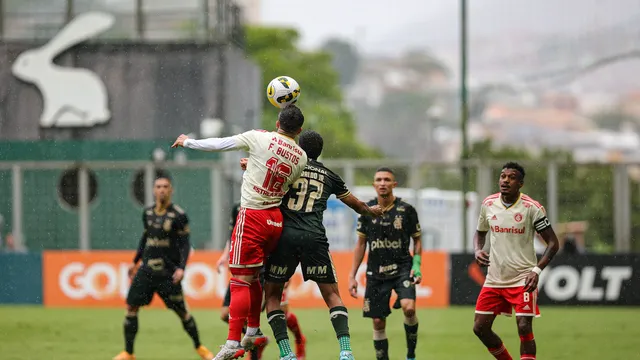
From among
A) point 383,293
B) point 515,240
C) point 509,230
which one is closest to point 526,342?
point 515,240

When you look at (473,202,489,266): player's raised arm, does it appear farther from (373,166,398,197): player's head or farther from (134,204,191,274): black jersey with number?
(134,204,191,274): black jersey with number

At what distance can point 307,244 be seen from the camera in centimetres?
1113

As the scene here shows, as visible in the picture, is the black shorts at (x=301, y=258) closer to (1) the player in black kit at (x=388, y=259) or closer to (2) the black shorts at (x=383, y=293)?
(1) the player in black kit at (x=388, y=259)

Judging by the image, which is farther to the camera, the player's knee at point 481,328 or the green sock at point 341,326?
the player's knee at point 481,328

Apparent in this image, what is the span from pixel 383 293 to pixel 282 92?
2915 millimetres

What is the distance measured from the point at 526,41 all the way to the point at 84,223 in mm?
104647

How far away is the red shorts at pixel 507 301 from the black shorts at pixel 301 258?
1.67 meters

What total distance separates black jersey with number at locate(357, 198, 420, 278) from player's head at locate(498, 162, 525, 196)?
150 cm

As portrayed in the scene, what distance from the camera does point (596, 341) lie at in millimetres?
16500

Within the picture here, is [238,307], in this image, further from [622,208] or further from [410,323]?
[622,208]

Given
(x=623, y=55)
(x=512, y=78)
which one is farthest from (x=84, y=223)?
(x=512, y=78)

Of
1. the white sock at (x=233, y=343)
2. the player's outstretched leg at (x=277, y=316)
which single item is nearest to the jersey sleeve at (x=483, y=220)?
the player's outstretched leg at (x=277, y=316)

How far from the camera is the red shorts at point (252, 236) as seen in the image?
10859mm

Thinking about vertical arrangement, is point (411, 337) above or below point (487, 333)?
below
